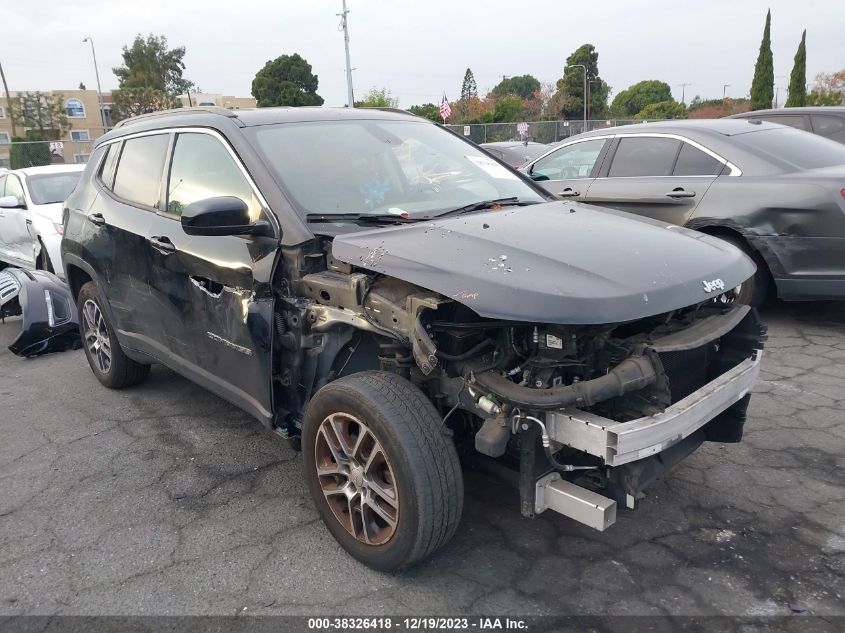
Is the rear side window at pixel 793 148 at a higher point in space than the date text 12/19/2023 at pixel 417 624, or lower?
higher

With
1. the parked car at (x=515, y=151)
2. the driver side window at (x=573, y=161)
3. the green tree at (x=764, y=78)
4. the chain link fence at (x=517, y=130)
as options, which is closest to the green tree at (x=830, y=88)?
the green tree at (x=764, y=78)

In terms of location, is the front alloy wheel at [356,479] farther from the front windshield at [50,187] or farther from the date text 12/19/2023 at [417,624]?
the front windshield at [50,187]

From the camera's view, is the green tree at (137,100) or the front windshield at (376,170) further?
the green tree at (137,100)

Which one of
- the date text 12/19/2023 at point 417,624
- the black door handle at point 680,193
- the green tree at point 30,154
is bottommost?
the date text 12/19/2023 at point 417,624

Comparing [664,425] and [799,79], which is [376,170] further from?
[799,79]

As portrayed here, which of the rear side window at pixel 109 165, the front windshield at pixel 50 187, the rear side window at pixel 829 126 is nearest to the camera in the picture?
the rear side window at pixel 109 165

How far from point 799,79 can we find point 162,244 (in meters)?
39.8

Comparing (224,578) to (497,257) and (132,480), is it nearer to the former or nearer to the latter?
(132,480)

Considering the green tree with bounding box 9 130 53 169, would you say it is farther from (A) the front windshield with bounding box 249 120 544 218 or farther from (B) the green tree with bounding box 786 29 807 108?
(B) the green tree with bounding box 786 29 807 108

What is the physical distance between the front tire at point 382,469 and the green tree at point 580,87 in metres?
60.1

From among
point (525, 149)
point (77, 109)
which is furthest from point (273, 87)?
point (525, 149)

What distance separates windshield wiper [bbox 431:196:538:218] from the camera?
3284 mm

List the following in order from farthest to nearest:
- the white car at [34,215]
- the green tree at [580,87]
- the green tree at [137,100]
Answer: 1. the green tree at [580,87]
2. the green tree at [137,100]
3. the white car at [34,215]

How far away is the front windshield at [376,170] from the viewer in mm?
3225
